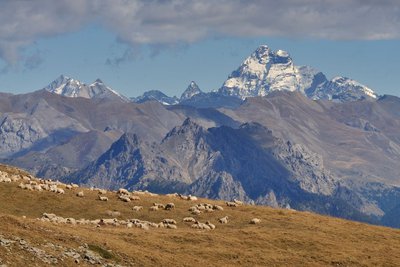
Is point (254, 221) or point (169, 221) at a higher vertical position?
point (254, 221)

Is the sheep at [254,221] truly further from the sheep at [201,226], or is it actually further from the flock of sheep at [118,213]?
the sheep at [201,226]

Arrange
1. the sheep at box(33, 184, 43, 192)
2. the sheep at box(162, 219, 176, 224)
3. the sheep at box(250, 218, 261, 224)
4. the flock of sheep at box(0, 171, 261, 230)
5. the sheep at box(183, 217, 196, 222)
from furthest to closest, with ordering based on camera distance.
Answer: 1. the sheep at box(33, 184, 43, 192)
2. the sheep at box(250, 218, 261, 224)
3. the sheep at box(183, 217, 196, 222)
4. the sheep at box(162, 219, 176, 224)
5. the flock of sheep at box(0, 171, 261, 230)

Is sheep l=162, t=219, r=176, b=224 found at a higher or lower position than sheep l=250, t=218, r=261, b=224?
lower

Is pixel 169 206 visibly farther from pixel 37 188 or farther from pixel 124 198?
pixel 37 188

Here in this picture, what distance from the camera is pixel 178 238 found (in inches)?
2781

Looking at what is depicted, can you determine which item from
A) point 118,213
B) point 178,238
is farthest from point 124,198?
point 178,238

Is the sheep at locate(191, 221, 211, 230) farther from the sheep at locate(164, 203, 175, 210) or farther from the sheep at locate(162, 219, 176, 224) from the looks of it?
the sheep at locate(164, 203, 175, 210)

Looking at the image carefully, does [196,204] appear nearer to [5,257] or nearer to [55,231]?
[55,231]

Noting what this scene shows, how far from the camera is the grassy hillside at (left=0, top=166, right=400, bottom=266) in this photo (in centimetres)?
5791

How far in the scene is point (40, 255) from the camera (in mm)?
54281

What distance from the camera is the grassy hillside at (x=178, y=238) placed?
5791 centimetres

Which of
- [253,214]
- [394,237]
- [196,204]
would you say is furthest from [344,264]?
[196,204]

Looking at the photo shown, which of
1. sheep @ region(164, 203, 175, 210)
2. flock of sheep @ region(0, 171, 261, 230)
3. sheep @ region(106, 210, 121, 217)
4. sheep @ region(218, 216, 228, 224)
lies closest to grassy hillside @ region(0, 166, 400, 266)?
sheep @ region(218, 216, 228, 224)

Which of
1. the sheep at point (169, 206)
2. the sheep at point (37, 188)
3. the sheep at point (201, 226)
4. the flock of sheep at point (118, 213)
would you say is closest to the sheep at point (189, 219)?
the flock of sheep at point (118, 213)
